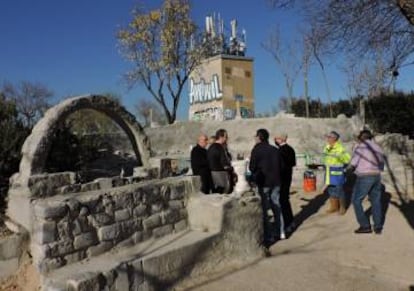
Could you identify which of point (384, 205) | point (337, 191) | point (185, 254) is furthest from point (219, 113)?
point (185, 254)

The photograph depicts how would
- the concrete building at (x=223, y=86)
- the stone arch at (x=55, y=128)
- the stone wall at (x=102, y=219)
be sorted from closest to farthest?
the stone wall at (x=102, y=219) < the stone arch at (x=55, y=128) < the concrete building at (x=223, y=86)

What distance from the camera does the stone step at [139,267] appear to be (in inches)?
185

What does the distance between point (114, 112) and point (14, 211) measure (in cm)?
249

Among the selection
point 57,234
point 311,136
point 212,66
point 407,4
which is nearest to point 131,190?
point 57,234

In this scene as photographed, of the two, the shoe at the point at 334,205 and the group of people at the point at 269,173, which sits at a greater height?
the group of people at the point at 269,173

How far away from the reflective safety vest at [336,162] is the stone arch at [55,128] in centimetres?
372

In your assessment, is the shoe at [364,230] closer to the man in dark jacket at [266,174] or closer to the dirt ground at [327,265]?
the dirt ground at [327,265]

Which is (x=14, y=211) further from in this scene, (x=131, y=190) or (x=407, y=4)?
(x=407, y=4)

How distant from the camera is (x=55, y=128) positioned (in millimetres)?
6543

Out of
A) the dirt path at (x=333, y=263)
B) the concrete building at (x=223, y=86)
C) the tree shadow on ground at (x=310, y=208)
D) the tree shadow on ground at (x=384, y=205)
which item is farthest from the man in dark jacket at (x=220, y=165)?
the concrete building at (x=223, y=86)

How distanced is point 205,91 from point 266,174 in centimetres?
3838

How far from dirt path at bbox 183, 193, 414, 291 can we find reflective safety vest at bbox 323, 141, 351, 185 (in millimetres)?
825

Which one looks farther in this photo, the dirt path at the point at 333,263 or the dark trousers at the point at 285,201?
the dark trousers at the point at 285,201

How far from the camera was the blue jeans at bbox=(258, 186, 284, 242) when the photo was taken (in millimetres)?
7867
